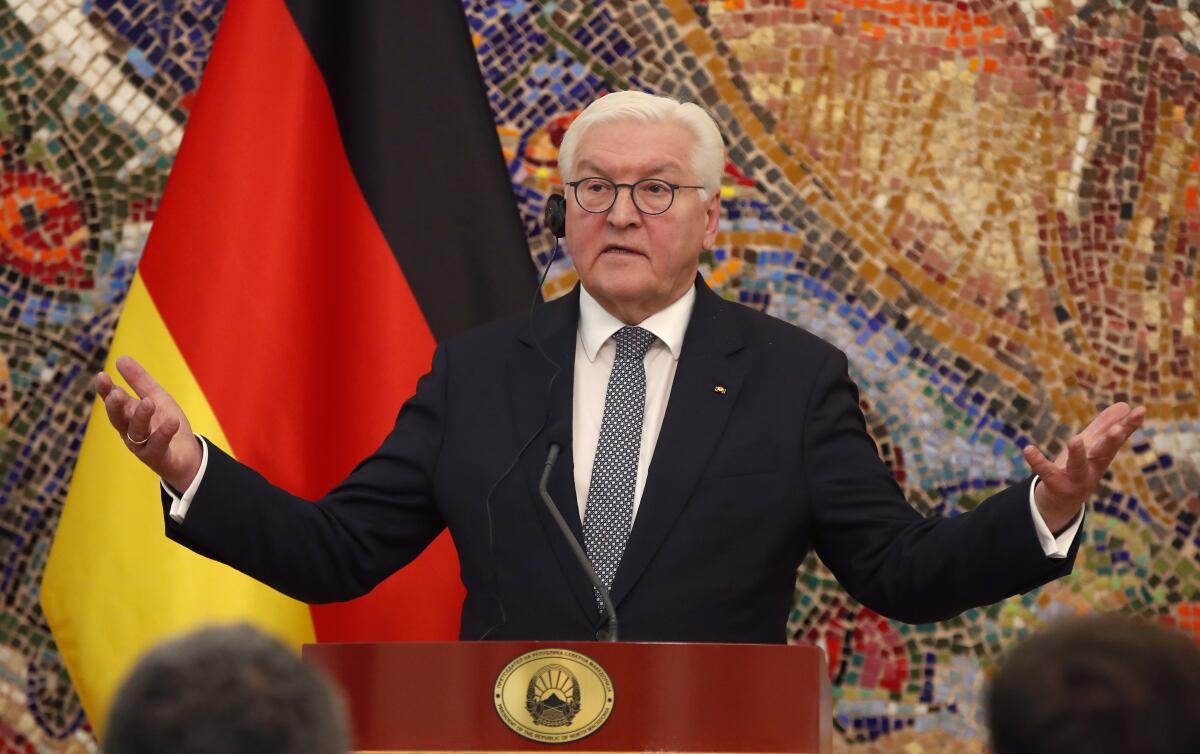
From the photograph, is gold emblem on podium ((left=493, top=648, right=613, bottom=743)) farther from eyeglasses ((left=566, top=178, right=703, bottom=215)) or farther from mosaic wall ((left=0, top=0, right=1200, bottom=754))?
mosaic wall ((left=0, top=0, right=1200, bottom=754))

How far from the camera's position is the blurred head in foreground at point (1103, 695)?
1.09m

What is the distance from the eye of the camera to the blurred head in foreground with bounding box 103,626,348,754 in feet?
3.46

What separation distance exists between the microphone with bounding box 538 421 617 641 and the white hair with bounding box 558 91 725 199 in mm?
679

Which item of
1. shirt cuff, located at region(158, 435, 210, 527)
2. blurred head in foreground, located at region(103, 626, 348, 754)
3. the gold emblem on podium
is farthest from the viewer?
shirt cuff, located at region(158, 435, 210, 527)

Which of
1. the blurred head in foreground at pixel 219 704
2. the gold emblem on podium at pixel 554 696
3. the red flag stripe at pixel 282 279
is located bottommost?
the red flag stripe at pixel 282 279

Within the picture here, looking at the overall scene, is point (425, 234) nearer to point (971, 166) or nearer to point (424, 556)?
point (424, 556)

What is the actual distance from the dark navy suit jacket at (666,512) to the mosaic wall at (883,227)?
1009 millimetres

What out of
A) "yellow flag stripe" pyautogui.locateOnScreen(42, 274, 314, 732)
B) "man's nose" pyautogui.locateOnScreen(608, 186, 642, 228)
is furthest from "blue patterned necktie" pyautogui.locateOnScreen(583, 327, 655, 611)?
"yellow flag stripe" pyautogui.locateOnScreen(42, 274, 314, 732)

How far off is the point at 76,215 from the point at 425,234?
91cm

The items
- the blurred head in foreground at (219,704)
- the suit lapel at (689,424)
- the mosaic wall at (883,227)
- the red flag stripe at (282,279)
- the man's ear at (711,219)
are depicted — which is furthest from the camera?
the mosaic wall at (883,227)

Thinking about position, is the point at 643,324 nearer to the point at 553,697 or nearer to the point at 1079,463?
the point at 1079,463

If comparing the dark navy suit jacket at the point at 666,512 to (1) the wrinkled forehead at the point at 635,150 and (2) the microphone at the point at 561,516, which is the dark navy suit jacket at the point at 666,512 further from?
(1) the wrinkled forehead at the point at 635,150

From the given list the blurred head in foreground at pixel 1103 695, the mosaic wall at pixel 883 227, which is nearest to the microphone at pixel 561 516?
the blurred head in foreground at pixel 1103 695

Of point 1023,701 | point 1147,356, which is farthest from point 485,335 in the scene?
point 1023,701
